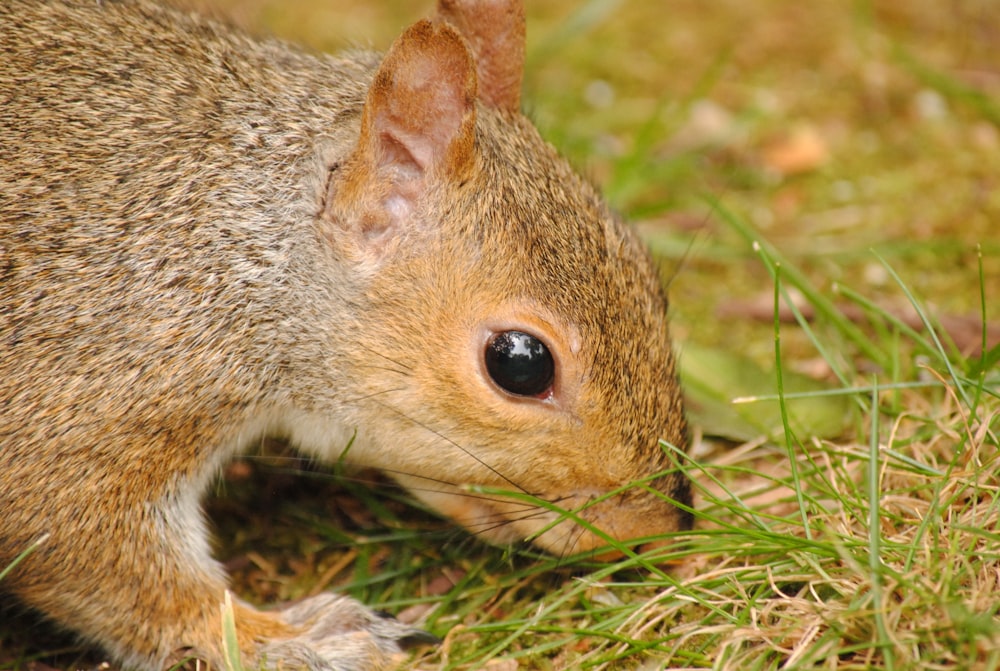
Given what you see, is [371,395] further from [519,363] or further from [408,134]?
[408,134]

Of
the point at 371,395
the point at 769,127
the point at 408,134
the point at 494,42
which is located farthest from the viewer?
the point at 769,127

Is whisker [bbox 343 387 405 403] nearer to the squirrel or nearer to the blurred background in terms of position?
the squirrel

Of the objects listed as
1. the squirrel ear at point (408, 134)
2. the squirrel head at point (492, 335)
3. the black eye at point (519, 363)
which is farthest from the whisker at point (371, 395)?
the squirrel ear at point (408, 134)

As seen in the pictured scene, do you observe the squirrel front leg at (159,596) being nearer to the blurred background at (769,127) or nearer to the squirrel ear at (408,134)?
the squirrel ear at (408,134)

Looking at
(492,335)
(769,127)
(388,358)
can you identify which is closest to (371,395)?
(388,358)

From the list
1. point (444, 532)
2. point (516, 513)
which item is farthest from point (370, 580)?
point (516, 513)

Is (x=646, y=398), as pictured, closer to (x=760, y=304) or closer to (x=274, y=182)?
(x=274, y=182)

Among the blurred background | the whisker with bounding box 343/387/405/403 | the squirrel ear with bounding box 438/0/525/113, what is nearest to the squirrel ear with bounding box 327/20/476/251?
the whisker with bounding box 343/387/405/403
